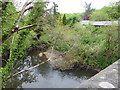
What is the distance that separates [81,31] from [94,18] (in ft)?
34.0

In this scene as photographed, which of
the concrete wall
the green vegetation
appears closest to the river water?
the green vegetation

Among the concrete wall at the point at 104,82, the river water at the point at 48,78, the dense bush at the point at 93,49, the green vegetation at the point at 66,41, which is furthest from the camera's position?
the dense bush at the point at 93,49

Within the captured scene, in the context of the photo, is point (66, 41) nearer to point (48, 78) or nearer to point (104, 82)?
point (48, 78)

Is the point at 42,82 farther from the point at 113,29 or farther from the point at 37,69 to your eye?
the point at 113,29

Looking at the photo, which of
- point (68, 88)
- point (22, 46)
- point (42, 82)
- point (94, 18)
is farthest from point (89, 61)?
point (94, 18)

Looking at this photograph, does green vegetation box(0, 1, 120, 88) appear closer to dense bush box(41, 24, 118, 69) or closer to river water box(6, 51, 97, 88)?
dense bush box(41, 24, 118, 69)

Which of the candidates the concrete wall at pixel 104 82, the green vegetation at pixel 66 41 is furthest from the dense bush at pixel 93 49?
the concrete wall at pixel 104 82

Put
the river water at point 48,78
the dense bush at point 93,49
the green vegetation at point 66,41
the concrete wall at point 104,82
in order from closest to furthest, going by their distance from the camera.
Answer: the concrete wall at point 104,82 → the green vegetation at point 66,41 → the river water at point 48,78 → the dense bush at point 93,49

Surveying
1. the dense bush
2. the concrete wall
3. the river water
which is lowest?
the river water

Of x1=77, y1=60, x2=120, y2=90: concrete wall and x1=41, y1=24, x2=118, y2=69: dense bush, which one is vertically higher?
x1=77, y1=60, x2=120, y2=90: concrete wall

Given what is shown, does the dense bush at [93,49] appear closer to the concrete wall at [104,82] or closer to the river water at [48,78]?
the river water at [48,78]

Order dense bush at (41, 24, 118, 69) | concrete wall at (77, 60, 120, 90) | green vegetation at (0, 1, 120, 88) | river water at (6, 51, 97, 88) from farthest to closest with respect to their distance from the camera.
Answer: dense bush at (41, 24, 118, 69)
river water at (6, 51, 97, 88)
green vegetation at (0, 1, 120, 88)
concrete wall at (77, 60, 120, 90)

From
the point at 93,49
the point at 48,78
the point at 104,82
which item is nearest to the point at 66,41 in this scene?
the point at 93,49

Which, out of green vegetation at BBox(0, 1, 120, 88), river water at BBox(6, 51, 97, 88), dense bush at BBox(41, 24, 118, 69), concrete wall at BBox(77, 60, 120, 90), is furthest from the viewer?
dense bush at BBox(41, 24, 118, 69)
